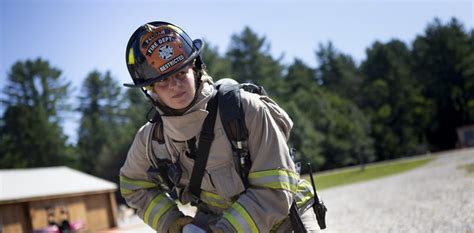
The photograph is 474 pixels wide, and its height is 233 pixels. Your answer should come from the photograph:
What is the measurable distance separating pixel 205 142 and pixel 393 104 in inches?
3405

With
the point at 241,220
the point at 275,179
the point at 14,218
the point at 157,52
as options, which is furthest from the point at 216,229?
the point at 14,218

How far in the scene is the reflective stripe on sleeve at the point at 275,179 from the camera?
8.95ft

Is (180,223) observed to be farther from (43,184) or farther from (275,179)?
(43,184)

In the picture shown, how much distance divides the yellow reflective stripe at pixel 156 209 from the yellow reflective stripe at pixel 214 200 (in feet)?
1.00

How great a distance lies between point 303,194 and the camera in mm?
3139

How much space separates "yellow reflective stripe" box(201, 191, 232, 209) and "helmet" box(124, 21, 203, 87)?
81 centimetres

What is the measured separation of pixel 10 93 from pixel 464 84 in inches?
2679

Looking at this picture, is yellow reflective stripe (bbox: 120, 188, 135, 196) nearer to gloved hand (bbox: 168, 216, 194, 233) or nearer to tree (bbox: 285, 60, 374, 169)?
gloved hand (bbox: 168, 216, 194, 233)

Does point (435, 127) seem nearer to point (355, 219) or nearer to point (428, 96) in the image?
point (428, 96)

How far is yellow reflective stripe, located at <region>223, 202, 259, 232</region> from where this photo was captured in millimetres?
2717

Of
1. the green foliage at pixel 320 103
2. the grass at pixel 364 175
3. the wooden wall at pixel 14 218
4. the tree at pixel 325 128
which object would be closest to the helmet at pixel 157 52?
the wooden wall at pixel 14 218

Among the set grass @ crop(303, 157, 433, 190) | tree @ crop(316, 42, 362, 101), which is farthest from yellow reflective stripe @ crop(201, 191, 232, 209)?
tree @ crop(316, 42, 362, 101)

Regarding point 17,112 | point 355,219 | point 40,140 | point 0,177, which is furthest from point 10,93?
point 355,219

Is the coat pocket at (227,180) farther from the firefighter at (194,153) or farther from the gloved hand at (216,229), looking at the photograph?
the gloved hand at (216,229)
